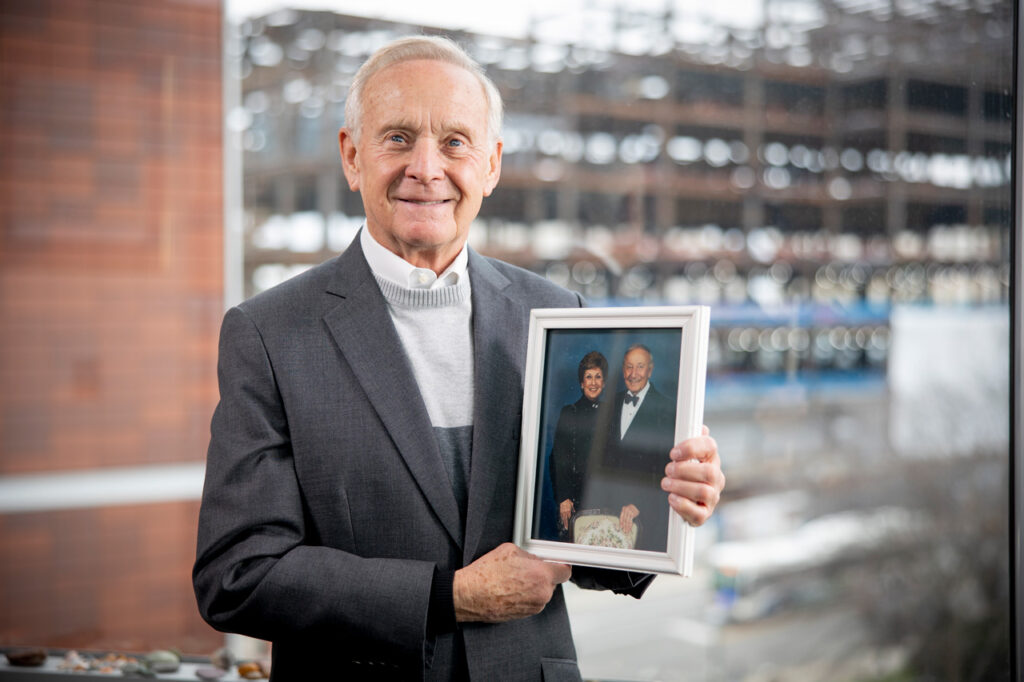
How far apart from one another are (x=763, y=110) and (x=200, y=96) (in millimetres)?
A: 2068

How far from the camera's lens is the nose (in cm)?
122

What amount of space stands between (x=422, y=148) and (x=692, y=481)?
0.63 metres

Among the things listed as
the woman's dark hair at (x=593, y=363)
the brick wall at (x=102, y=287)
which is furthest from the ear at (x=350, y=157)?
the brick wall at (x=102, y=287)

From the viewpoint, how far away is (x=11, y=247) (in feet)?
8.40

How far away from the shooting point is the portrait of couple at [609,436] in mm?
1137

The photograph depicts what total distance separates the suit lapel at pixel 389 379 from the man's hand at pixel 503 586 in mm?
79

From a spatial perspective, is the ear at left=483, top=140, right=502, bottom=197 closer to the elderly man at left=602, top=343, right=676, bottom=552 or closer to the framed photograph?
the framed photograph

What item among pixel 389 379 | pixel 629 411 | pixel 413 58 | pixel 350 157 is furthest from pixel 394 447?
pixel 413 58

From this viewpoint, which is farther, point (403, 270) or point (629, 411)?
point (403, 270)

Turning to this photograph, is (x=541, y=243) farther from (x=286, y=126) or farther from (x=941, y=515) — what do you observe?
(x=941, y=515)

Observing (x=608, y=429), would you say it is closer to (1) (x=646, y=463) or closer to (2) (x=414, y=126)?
(1) (x=646, y=463)

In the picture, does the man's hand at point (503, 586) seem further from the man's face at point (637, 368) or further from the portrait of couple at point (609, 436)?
the man's face at point (637, 368)

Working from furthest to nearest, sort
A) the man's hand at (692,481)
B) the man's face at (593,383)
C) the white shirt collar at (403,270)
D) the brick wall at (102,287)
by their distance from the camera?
the brick wall at (102,287), the white shirt collar at (403,270), the man's face at (593,383), the man's hand at (692,481)

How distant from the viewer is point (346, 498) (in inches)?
47.9
